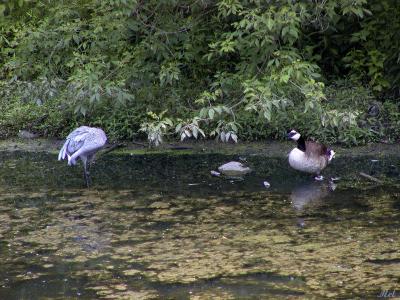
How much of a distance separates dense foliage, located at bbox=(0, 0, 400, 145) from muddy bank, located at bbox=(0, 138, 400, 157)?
0.16 metres

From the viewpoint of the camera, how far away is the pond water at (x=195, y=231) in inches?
237

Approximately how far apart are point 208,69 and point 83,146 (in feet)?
11.1

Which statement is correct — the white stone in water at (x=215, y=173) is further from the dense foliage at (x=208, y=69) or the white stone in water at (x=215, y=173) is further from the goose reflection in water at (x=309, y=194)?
the goose reflection in water at (x=309, y=194)

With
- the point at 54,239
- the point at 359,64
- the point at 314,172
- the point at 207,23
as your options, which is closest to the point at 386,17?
the point at 359,64

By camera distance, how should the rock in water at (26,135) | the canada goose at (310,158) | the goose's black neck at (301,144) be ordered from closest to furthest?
the canada goose at (310,158)
the goose's black neck at (301,144)
the rock in water at (26,135)

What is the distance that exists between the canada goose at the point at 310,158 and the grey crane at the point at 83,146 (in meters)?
2.06

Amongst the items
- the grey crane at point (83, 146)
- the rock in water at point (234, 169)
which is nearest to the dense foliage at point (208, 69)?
the rock in water at point (234, 169)

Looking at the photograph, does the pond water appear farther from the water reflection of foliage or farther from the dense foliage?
the dense foliage

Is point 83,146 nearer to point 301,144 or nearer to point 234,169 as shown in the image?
point 234,169

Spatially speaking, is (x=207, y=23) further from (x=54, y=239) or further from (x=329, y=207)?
(x=54, y=239)

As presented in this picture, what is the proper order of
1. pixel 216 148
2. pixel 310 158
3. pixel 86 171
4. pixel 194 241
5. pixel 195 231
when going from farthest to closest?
pixel 216 148 → pixel 86 171 → pixel 310 158 → pixel 195 231 → pixel 194 241

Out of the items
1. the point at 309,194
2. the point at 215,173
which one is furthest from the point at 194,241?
the point at 215,173

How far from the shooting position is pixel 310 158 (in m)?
9.12

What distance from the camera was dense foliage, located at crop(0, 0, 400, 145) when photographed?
9.48 metres
